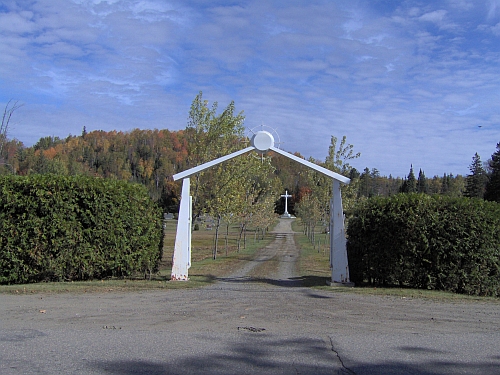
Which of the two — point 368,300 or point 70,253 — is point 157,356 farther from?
point 70,253

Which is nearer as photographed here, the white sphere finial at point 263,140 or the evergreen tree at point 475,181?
the white sphere finial at point 263,140

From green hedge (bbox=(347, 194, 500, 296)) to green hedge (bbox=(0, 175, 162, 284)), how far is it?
6.48 m

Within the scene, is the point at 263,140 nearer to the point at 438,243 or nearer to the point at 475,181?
the point at 438,243

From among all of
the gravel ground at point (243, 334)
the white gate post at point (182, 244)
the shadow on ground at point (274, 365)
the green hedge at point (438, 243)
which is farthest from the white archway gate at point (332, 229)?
the shadow on ground at point (274, 365)

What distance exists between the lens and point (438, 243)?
1168cm

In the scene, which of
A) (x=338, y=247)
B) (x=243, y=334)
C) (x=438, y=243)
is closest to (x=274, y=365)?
(x=243, y=334)

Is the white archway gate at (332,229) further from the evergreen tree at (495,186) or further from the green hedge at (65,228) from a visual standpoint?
the evergreen tree at (495,186)

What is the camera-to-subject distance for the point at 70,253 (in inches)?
475

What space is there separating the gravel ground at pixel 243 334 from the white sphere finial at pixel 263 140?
388 cm

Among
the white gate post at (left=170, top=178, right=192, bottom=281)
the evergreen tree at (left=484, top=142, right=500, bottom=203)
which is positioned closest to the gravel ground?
the white gate post at (left=170, top=178, right=192, bottom=281)

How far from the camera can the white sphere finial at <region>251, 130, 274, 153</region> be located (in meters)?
12.5

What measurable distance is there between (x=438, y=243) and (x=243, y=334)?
673 centimetres

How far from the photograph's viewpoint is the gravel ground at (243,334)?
5422 mm

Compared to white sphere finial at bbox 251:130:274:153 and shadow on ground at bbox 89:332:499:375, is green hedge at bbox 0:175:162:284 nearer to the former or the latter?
white sphere finial at bbox 251:130:274:153
